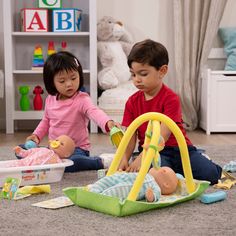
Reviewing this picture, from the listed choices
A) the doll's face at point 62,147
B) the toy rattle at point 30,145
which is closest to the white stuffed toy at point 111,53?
the toy rattle at point 30,145

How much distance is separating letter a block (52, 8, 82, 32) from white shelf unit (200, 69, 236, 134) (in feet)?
3.08

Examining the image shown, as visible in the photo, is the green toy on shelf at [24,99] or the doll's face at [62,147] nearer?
the doll's face at [62,147]

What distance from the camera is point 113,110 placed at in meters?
3.42

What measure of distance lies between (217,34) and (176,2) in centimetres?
39

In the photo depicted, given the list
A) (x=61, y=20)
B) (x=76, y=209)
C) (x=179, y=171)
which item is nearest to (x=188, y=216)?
(x=76, y=209)

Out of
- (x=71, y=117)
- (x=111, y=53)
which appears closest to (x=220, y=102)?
(x=111, y=53)

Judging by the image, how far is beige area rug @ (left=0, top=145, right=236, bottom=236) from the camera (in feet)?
4.08

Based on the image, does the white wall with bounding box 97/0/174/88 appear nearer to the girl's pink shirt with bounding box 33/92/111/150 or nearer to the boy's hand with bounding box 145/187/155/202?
the girl's pink shirt with bounding box 33/92/111/150

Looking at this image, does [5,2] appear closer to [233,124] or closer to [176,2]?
[176,2]

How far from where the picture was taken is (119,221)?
131cm

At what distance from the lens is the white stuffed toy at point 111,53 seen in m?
3.47

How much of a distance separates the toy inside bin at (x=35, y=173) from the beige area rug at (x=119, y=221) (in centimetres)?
15

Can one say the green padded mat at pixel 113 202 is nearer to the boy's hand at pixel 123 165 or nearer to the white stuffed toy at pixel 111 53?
the boy's hand at pixel 123 165

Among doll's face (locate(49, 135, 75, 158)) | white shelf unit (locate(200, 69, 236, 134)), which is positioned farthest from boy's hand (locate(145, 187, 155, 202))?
white shelf unit (locate(200, 69, 236, 134))
